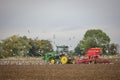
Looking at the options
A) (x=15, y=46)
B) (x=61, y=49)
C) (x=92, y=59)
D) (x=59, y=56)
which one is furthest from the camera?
(x=15, y=46)

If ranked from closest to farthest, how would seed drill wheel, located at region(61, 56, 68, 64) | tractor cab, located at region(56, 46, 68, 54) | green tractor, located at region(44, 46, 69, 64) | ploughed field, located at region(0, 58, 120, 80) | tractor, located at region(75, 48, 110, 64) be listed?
ploughed field, located at region(0, 58, 120, 80) < seed drill wheel, located at region(61, 56, 68, 64) < green tractor, located at region(44, 46, 69, 64) < tractor, located at region(75, 48, 110, 64) < tractor cab, located at region(56, 46, 68, 54)

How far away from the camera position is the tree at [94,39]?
87062mm

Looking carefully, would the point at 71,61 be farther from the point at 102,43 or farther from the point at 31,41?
the point at 31,41

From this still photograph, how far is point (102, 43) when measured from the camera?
87.2 m

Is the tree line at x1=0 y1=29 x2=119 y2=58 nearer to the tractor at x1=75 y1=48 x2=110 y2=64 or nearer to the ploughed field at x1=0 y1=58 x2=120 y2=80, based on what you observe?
the tractor at x1=75 y1=48 x2=110 y2=64

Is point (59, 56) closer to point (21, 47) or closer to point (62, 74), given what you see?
point (62, 74)

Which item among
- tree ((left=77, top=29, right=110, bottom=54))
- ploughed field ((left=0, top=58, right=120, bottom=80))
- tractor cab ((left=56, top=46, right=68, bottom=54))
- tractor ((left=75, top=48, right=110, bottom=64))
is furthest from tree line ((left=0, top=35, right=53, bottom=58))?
ploughed field ((left=0, top=58, right=120, bottom=80))

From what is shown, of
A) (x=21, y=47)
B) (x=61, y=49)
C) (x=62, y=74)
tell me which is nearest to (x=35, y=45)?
(x=21, y=47)

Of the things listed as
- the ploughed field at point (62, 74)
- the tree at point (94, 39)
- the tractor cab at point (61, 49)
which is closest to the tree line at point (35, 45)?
the tree at point (94, 39)

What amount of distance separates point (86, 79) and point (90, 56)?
19226mm

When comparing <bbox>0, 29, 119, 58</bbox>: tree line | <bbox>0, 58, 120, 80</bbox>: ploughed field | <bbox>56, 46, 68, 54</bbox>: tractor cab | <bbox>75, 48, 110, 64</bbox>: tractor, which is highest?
<bbox>0, 29, 119, 58</bbox>: tree line

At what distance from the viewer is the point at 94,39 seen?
90.6m

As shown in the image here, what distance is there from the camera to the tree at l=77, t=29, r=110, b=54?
286 feet

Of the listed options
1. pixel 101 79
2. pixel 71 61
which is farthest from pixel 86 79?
pixel 71 61
